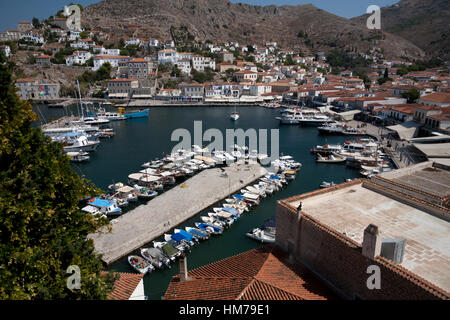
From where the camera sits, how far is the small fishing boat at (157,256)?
1252 cm

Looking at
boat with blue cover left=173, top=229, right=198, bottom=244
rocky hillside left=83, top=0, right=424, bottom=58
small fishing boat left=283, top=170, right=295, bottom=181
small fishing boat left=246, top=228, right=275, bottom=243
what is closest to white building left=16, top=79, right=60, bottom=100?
rocky hillside left=83, top=0, right=424, bottom=58

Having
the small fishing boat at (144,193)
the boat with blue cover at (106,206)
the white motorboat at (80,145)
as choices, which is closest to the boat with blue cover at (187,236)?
the boat with blue cover at (106,206)

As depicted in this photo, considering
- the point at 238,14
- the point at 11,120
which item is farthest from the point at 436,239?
the point at 238,14

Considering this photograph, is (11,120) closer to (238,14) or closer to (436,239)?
(436,239)

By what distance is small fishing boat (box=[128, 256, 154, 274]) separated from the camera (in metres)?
12.1

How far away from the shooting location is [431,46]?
12312cm

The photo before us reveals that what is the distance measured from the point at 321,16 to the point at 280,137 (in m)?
145

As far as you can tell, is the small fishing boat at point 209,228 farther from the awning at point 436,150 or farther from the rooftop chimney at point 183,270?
the awning at point 436,150

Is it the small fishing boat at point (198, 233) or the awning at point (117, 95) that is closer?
the small fishing boat at point (198, 233)

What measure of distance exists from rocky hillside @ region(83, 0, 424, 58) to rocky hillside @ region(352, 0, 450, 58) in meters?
8.95

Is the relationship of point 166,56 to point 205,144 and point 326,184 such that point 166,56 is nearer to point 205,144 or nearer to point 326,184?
point 205,144

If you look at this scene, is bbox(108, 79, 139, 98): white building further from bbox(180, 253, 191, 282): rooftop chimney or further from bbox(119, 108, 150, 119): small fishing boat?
bbox(180, 253, 191, 282): rooftop chimney

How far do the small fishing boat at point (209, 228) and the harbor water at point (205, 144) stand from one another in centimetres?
34
